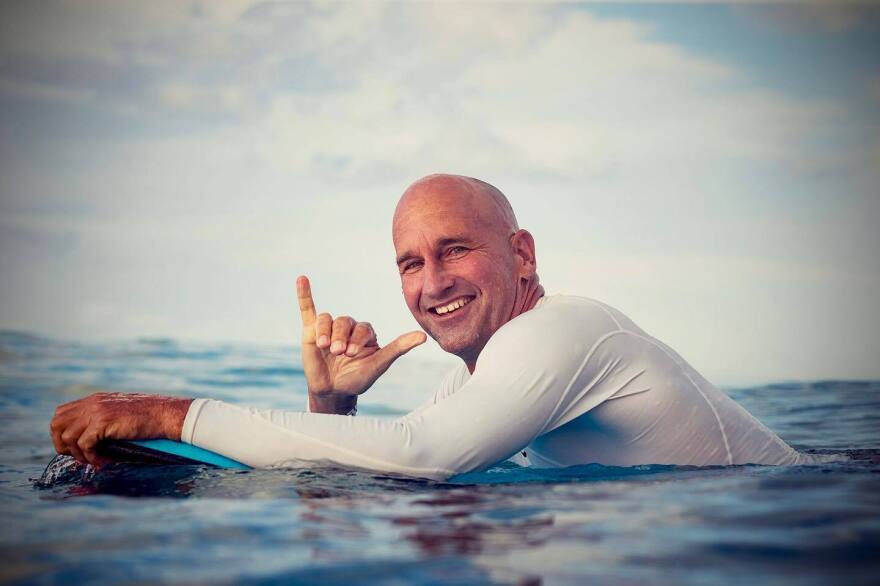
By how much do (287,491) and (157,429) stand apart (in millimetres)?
457

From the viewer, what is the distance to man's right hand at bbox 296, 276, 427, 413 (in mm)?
3703

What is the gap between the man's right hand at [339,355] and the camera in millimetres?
A: 3703

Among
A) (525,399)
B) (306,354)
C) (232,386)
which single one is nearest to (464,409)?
(525,399)

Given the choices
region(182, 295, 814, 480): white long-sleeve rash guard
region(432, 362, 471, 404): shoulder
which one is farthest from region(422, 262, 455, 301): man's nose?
region(432, 362, 471, 404): shoulder

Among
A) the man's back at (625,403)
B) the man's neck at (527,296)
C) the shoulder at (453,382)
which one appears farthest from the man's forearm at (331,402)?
the man's back at (625,403)

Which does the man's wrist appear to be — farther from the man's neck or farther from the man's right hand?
the man's neck

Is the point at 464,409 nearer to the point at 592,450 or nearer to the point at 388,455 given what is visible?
the point at 388,455

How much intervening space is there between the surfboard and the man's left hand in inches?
1.1

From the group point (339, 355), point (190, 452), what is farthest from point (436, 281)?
point (190, 452)

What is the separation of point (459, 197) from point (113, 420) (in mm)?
1536

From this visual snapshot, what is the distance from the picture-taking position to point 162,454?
118 inches

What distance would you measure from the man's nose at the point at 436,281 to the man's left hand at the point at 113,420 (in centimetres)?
107

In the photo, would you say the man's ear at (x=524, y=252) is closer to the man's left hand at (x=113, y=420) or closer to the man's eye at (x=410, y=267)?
the man's eye at (x=410, y=267)

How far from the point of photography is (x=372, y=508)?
265cm
